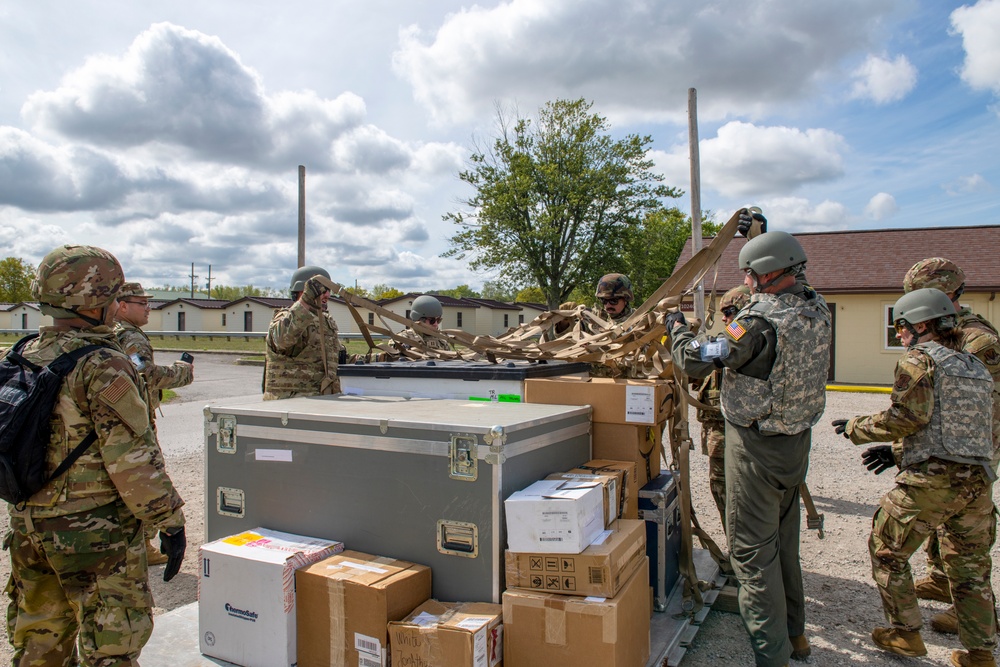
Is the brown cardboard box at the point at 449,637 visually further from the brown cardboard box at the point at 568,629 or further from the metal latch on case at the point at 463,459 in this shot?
the metal latch on case at the point at 463,459

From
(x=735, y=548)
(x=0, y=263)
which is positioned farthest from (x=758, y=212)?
(x=0, y=263)

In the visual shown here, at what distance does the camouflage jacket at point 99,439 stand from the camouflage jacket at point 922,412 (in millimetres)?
3531

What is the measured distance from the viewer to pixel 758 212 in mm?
3889

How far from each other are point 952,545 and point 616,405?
1.93 m

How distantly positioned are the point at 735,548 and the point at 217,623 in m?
2.56

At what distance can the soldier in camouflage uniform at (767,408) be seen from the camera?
127 inches

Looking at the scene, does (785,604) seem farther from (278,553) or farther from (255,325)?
(255,325)

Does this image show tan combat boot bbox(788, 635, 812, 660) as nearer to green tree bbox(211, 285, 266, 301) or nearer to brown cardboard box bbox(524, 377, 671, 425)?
brown cardboard box bbox(524, 377, 671, 425)

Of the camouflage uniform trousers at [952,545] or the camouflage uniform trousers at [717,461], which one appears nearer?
the camouflage uniform trousers at [952,545]

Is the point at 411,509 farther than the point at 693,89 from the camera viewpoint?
No

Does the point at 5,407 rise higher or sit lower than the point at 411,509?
higher

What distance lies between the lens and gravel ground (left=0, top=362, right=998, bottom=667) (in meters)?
3.50

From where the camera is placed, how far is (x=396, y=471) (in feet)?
9.61

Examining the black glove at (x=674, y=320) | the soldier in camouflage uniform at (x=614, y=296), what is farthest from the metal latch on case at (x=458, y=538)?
the soldier in camouflage uniform at (x=614, y=296)
